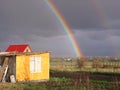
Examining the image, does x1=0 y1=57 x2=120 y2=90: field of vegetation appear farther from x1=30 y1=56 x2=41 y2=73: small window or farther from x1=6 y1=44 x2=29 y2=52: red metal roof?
x1=6 y1=44 x2=29 y2=52: red metal roof

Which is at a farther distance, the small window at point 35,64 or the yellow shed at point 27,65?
the small window at point 35,64

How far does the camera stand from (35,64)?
31.2 meters

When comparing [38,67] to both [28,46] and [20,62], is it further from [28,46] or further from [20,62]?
[28,46]

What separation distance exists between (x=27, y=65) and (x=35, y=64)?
3.88 ft

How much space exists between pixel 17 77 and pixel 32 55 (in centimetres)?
287

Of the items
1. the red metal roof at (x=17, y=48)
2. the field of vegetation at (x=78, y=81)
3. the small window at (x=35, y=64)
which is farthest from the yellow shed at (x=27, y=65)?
the red metal roof at (x=17, y=48)

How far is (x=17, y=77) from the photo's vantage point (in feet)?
95.9

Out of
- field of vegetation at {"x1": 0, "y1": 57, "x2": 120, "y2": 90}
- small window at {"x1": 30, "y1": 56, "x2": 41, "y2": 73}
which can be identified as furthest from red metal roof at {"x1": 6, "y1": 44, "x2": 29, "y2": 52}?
small window at {"x1": 30, "y1": 56, "x2": 41, "y2": 73}

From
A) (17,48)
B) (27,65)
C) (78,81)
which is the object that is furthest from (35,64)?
(17,48)

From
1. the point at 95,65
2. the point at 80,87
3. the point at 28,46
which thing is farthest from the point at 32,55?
the point at 95,65

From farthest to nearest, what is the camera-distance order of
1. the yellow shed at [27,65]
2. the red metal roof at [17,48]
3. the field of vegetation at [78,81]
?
the red metal roof at [17,48]
the yellow shed at [27,65]
the field of vegetation at [78,81]

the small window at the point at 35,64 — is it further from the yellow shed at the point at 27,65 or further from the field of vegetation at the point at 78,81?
the field of vegetation at the point at 78,81

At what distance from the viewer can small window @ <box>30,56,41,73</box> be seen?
30.7m

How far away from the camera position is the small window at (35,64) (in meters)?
30.7
